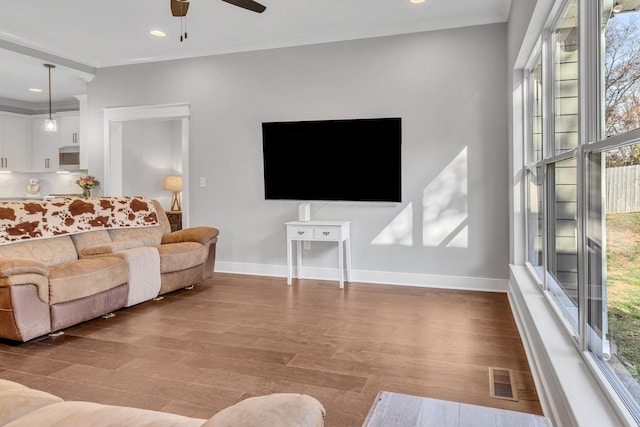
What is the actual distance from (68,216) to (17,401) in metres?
3.26

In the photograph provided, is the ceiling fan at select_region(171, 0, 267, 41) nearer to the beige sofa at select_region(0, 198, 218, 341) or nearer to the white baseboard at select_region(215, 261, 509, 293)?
the beige sofa at select_region(0, 198, 218, 341)

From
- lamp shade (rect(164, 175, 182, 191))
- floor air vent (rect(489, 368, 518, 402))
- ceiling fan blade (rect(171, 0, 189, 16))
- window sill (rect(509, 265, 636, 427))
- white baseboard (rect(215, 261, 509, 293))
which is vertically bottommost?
floor air vent (rect(489, 368, 518, 402))

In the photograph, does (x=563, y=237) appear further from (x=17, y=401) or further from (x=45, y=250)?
(x=45, y=250)

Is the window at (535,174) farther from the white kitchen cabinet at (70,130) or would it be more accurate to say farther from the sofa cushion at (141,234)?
the white kitchen cabinet at (70,130)

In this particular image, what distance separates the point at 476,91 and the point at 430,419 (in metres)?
3.97

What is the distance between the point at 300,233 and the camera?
468 cm

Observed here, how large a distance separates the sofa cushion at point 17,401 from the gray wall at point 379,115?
3.87 metres

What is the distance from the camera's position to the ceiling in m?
4.10

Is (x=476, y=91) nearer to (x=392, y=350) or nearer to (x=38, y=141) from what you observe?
(x=392, y=350)

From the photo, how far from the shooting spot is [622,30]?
4.48 ft

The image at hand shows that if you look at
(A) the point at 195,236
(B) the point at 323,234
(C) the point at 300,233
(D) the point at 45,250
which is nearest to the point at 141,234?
(A) the point at 195,236

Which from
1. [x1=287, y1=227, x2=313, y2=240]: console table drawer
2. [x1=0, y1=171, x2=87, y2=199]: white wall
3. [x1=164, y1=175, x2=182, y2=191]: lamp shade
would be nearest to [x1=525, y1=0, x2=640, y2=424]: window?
[x1=287, y1=227, x2=313, y2=240]: console table drawer

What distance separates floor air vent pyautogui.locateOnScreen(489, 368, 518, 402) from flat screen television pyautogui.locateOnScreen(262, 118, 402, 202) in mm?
2439

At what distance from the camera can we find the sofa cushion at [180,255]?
4.16 metres
